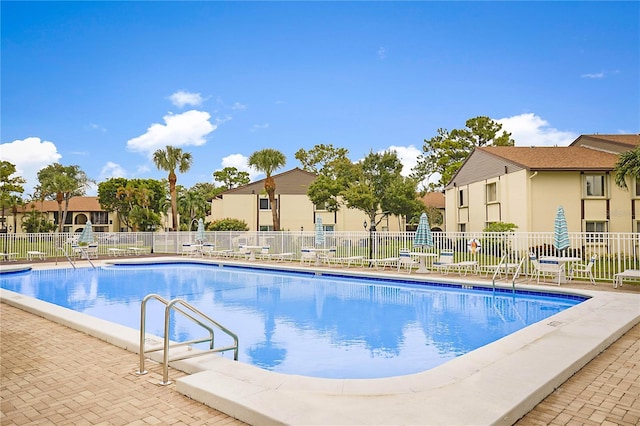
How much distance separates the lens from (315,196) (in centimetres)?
3734

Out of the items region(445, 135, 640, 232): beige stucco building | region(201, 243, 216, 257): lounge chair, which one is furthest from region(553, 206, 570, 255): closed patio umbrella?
region(201, 243, 216, 257): lounge chair

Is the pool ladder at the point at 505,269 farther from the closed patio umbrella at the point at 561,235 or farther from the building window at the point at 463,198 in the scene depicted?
the building window at the point at 463,198

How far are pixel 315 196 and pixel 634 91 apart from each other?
2223 cm

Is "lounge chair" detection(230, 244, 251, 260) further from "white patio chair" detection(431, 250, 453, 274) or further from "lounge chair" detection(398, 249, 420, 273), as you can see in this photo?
"white patio chair" detection(431, 250, 453, 274)

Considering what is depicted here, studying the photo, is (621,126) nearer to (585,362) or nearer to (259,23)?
(259,23)

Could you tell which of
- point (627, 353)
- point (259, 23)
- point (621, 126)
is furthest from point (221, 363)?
point (621, 126)

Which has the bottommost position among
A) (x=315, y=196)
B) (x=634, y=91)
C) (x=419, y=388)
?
(x=419, y=388)

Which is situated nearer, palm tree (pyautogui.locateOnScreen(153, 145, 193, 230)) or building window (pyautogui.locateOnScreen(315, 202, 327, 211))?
palm tree (pyautogui.locateOnScreen(153, 145, 193, 230))

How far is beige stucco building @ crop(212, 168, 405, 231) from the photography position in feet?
134

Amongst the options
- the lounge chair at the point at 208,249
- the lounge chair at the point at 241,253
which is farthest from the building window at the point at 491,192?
the lounge chair at the point at 208,249

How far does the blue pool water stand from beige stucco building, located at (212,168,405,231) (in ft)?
72.4

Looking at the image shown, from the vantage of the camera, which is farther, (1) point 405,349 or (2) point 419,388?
(1) point 405,349

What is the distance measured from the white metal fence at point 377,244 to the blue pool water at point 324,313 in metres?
2.35

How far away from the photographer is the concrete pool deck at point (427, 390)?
378 centimetres
